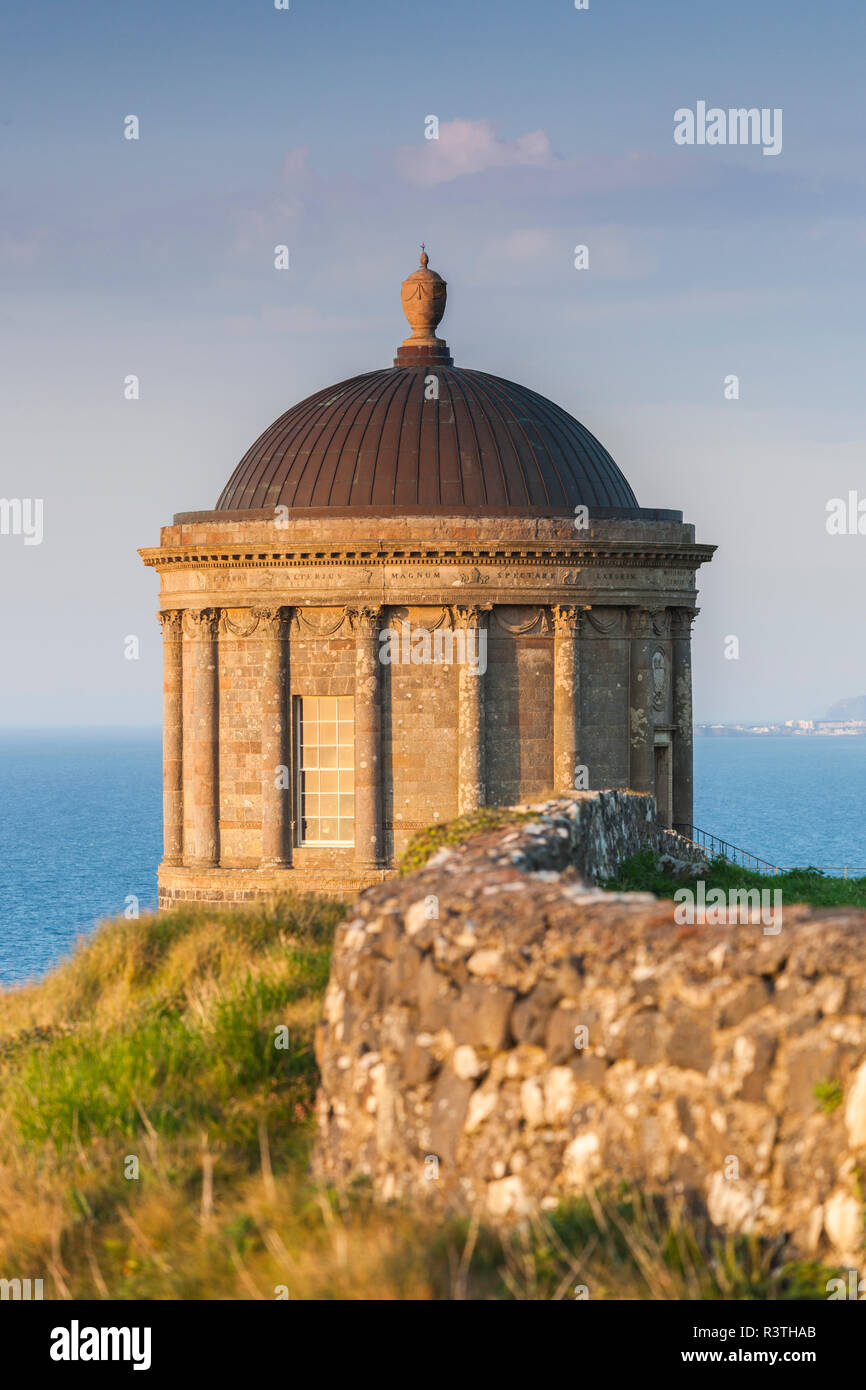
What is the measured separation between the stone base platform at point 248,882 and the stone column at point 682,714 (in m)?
7.16

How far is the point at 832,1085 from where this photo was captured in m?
7.34

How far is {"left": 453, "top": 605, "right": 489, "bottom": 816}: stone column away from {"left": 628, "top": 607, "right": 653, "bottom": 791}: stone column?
11.1ft

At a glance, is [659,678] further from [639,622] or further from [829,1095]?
[829,1095]

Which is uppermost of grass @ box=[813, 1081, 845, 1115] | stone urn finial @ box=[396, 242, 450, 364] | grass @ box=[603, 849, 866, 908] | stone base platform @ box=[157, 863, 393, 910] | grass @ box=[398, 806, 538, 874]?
stone urn finial @ box=[396, 242, 450, 364]

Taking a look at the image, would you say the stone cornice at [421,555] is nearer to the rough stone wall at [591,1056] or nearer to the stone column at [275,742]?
the stone column at [275,742]

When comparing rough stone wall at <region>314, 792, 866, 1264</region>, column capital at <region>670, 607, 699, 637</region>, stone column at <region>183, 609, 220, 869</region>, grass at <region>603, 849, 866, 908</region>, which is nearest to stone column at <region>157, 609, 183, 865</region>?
stone column at <region>183, 609, 220, 869</region>

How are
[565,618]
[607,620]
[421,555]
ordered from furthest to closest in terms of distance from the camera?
[607,620]
[565,618]
[421,555]

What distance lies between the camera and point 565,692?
31.2 meters

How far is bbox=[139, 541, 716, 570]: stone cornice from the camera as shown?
30469 mm

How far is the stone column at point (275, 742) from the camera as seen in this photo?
31.3 meters

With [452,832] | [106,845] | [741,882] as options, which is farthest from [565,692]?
[106,845]

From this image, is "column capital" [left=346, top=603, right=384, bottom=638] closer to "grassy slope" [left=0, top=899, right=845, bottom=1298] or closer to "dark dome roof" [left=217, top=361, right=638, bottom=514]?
"dark dome roof" [left=217, top=361, right=638, bottom=514]

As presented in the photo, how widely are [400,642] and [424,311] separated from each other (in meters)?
9.28

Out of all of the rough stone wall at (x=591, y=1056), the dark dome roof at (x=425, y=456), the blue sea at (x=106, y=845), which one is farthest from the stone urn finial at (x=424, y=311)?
the rough stone wall at (x=591, y=1056)
